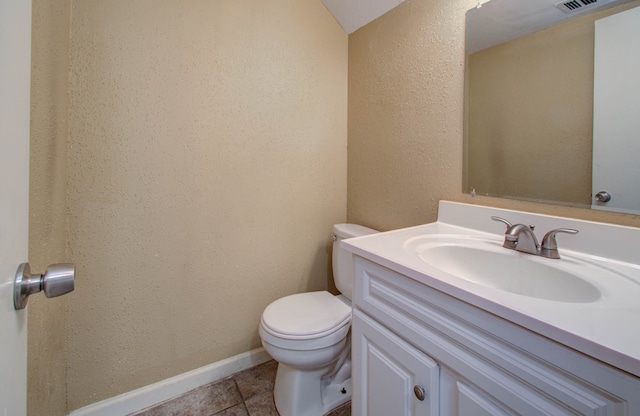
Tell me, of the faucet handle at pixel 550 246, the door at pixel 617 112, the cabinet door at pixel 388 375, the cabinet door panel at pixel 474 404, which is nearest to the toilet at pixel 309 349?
the cabinet door at pixel 388 375

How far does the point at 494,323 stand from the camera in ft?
1.80

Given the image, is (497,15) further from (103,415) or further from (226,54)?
(103,415)

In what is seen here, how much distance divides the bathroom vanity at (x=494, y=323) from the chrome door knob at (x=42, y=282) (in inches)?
26.1

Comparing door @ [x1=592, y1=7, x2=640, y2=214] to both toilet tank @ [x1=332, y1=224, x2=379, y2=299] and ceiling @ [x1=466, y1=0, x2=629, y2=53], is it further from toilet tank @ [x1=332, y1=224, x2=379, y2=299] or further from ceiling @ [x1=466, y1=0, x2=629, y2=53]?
toilet tank @ [x1=332, y1=224, x2=379, y2=299]

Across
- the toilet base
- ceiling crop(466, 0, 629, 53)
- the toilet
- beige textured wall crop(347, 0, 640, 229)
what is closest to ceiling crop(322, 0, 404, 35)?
beige textured wall crop(347, 0, 640, 229)

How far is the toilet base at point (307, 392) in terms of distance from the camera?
1.19 metres

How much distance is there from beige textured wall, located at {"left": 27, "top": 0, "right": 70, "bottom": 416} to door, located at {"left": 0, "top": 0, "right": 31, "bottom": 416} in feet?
1.19

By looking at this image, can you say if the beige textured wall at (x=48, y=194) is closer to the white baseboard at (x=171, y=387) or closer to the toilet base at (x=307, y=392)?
the white baseboard at (x=171, y=387)

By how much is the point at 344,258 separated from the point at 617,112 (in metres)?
1.10

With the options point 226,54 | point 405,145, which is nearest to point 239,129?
point 226,54

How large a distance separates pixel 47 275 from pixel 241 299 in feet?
3.71

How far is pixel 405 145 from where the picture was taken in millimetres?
1351

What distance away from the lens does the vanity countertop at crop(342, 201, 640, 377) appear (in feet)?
1.44

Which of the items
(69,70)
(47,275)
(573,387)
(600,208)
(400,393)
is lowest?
(400,393)
